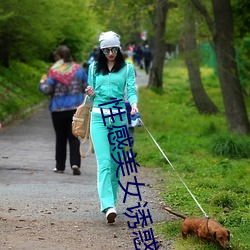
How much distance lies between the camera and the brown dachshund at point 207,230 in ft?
20.0

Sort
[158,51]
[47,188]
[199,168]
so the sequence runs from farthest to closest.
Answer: [158,51], [199,168], [47,188]

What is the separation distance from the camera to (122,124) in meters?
7.64

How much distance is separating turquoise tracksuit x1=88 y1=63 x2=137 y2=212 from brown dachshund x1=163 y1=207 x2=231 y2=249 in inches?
43.3

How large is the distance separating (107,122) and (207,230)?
1.78 meters

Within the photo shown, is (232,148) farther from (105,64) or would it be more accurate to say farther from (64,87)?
(105,64)

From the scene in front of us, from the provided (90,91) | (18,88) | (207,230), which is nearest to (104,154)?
(90,91)

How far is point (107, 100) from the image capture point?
7.60 m

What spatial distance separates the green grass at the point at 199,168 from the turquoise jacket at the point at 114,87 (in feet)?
4.35

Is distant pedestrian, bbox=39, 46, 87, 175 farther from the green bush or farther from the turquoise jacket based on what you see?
the turquoise jacket

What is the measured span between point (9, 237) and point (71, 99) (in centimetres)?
452

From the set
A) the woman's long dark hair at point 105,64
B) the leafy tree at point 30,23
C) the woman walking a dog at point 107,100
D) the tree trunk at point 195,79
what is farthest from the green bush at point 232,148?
the tree trunk at point 195,79

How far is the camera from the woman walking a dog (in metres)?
7.54

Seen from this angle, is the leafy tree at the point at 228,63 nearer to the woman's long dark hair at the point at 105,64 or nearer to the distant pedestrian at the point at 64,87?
the distant pedestrian at the point at 64,87

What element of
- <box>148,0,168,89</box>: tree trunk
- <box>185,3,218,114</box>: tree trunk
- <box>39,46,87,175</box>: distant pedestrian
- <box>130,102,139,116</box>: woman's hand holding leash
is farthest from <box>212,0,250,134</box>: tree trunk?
<box>148,0,168,89</box>: tree trunk
